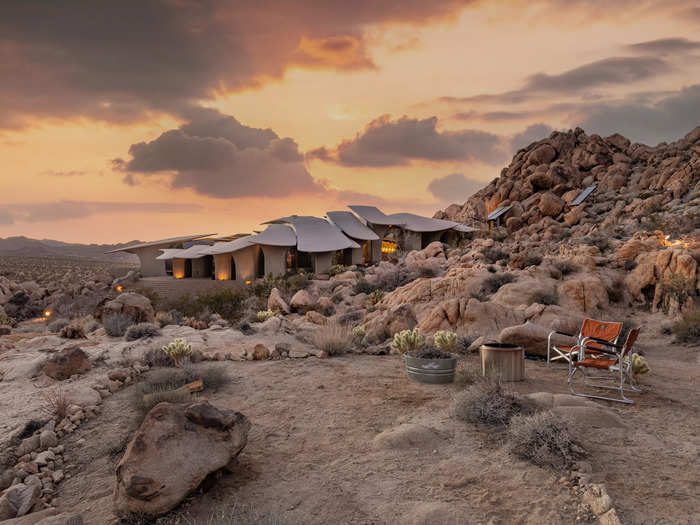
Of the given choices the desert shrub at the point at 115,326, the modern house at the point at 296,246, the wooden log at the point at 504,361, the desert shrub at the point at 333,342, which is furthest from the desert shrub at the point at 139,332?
the modern house at the point at 296,246

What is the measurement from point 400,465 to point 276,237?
100 feet

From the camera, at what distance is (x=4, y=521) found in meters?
2.95

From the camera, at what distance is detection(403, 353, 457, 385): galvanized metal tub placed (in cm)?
628

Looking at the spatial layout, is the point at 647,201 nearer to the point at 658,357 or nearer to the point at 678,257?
the point at 678,257

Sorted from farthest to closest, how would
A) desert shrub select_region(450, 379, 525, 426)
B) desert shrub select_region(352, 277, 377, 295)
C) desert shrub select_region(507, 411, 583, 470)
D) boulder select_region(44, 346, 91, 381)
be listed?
desert shrub select_region(352, 277, 377, 295)
boulder select_region(44, 346, 91, 381)
desert shrub select_region(450, 379, 525, 426)
desert shrub select_region(507, 411, 583, 470)

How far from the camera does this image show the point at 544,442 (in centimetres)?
364

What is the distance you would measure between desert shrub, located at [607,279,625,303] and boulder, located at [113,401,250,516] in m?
13.9

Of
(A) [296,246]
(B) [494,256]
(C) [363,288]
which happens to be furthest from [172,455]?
(A) [296,246]

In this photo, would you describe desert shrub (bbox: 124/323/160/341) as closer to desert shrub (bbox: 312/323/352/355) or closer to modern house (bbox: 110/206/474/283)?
desert shrub (bbox: 312/323/352/355)

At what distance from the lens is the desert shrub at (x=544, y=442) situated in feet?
11.4

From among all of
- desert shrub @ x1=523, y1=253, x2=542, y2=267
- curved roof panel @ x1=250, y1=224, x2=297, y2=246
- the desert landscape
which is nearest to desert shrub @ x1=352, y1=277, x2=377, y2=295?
desert shrub @ x1=523, y1=253, x2=542, y2=267

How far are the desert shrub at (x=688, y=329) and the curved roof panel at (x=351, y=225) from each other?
2731 centimetres

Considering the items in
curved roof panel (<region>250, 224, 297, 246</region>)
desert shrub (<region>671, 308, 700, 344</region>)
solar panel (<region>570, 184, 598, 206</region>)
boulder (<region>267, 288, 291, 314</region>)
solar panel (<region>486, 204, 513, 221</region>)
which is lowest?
boulder (<region>267, 288, 291, 314</region>)

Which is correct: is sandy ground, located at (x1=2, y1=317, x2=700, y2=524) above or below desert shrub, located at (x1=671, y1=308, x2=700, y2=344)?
above
